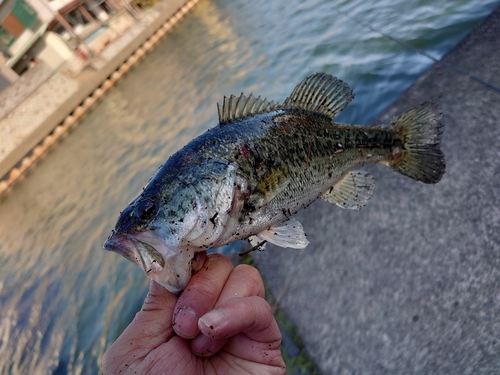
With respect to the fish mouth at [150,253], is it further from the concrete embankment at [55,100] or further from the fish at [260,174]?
the concrete embankment at [55,100]

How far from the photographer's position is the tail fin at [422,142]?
2.35m

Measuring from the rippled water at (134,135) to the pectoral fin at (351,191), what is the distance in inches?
150

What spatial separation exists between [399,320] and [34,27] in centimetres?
2652

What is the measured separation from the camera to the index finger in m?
1.47

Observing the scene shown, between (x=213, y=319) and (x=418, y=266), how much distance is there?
2.17 m

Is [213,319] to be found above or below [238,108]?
below

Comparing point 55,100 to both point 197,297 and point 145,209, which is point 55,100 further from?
point 197,297

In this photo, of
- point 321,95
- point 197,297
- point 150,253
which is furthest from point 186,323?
point 321,95

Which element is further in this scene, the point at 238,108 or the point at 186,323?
the point at 238,108

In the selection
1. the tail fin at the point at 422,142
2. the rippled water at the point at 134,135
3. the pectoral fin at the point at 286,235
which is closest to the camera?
the pectoral fin at the point at 286,235

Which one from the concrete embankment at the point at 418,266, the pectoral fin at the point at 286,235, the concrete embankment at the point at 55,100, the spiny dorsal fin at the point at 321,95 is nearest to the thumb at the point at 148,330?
the pectoral fin at the point at 286,235

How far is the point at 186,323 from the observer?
57.5 inches

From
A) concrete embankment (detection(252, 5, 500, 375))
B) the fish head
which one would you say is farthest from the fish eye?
concrete embankment (detection(252, 5, 500, 375))

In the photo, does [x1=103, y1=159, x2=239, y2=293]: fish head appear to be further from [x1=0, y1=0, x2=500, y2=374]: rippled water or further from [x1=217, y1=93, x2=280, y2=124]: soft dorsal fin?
[x1=0, y1=0, x2=500, y2=374]: rippled water
